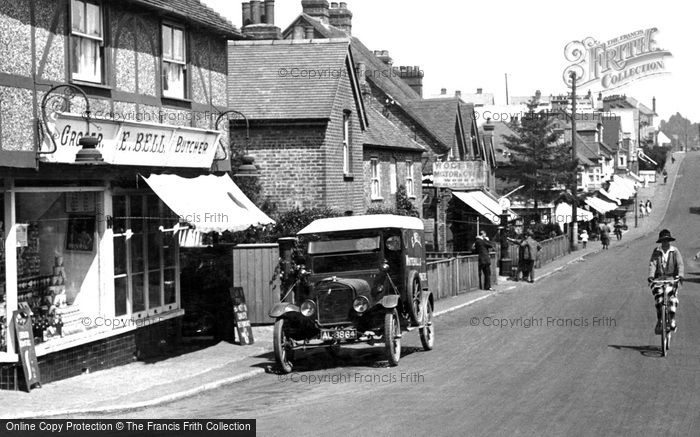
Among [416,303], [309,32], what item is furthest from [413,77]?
[416,303]

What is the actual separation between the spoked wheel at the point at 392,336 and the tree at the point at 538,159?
48133 mm

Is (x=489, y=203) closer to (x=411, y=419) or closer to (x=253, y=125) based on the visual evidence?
(x=253, y=125)

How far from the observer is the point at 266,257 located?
811 inches

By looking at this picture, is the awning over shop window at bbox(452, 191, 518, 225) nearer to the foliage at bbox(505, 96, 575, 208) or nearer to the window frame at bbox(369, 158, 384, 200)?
the window frame at bbox(369, 158, 384, 200)

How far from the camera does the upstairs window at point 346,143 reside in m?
27.8

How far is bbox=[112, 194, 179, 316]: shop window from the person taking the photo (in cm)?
1636

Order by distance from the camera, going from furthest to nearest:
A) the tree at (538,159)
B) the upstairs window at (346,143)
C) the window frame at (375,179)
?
the tree at (538,159) → the window frame at (375,179) → the upstairs window at (346,143)

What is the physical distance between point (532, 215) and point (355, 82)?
40021 mm

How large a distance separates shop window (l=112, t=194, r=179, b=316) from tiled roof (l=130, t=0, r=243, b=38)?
3.38m

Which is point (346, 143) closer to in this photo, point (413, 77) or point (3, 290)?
point (3, 290)

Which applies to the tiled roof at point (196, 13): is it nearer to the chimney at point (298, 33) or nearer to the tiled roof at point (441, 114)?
the chimney at point (298, 33)

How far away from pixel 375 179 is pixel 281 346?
19.3 meters

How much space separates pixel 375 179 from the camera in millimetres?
33250

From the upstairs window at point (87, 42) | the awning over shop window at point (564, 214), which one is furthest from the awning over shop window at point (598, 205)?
the upstairs window at point (87, 42)
